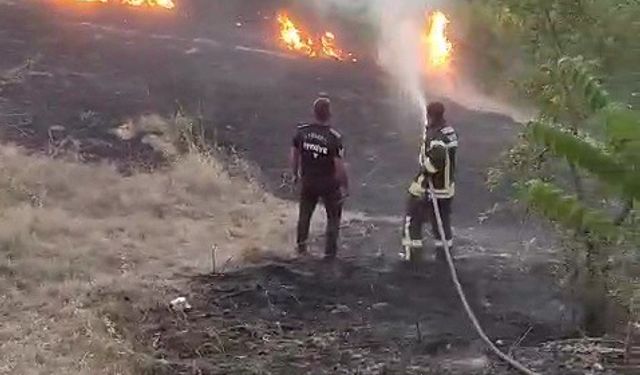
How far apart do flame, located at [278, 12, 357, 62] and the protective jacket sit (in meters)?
9.20

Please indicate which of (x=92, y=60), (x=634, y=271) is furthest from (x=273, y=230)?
(x=92, y=60)

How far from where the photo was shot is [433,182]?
29.5ft

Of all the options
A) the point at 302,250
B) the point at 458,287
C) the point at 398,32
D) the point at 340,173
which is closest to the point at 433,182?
the point at 340,173

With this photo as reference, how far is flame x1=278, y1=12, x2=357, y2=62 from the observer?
18.0 metres

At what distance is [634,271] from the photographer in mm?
7211

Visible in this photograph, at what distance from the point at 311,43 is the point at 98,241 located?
31.3ft

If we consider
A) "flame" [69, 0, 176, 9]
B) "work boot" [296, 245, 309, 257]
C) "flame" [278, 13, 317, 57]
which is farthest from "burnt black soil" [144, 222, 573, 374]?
"flame" [69, 0, 176, 9]

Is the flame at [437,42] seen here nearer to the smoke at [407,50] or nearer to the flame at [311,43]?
the smoke at [407,50]

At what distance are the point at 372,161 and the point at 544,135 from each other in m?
9.74

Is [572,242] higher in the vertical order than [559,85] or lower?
lower

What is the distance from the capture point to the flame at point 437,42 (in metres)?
17.7

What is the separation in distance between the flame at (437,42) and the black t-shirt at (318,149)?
9038 millimetres

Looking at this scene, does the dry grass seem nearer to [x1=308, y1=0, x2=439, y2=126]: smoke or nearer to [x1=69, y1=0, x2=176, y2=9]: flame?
[x1=308, y1=0, x2=439, y2=126]: smoke

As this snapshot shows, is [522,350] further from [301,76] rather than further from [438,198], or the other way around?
[301,76]
